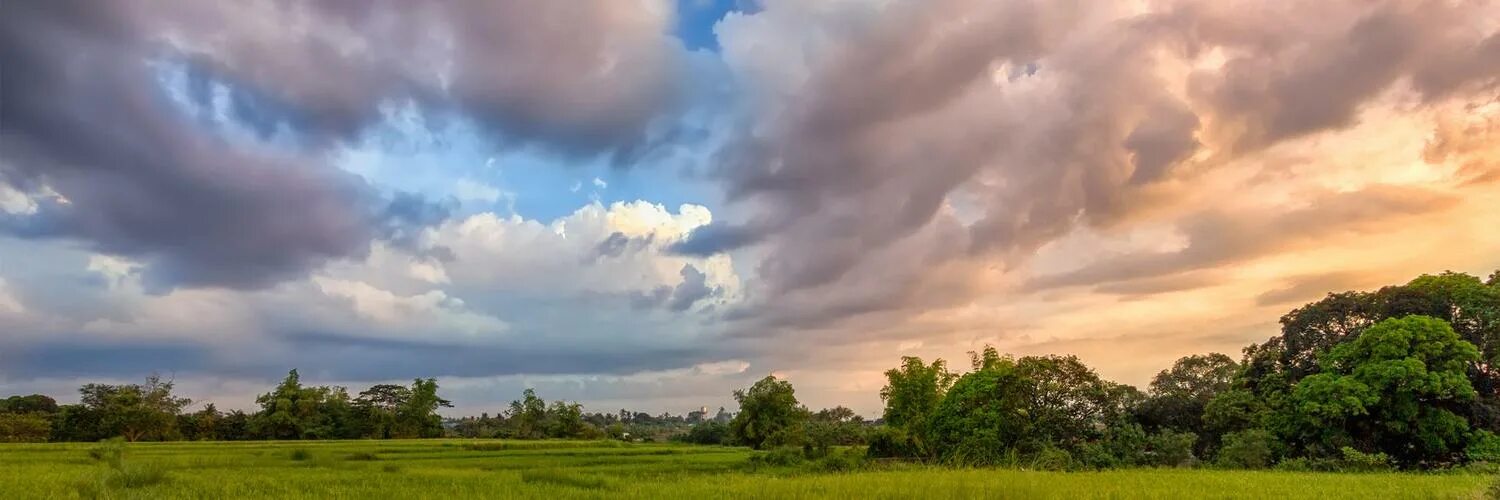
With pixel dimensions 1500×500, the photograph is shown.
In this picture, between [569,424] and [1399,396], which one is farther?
[569,424]

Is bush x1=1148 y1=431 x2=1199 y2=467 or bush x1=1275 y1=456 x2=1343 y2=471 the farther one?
bush x1=1148 y1=431 x2=1199 y2=467

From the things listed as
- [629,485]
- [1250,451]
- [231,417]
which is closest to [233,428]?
[231,417]

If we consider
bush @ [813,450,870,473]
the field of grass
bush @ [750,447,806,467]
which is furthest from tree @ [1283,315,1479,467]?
bush @ [750,447,806,467]

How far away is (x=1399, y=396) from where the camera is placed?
2559cm

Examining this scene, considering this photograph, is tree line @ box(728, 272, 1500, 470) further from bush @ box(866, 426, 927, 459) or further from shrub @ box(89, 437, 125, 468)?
shrub @ box(89, 437, 125, 468)

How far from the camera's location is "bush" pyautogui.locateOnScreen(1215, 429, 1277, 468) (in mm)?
27031

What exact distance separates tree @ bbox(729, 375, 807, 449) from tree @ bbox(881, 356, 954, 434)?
8.12 metres

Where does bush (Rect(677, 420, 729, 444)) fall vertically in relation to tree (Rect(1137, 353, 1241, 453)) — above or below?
below

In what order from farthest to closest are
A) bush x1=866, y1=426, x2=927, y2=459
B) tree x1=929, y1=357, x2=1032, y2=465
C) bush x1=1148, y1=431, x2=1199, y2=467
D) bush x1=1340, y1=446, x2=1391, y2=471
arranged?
bush x1=866, y1=426, x2=927, y2=459, tree x1=929, y1=357, x2=1032, y2=465, bush x1=1148, y1=431, x2=1199, y2=467, bush x1=1340, y1=446, x2=1391, y2=471

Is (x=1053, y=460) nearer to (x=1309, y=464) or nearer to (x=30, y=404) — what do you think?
(x=1309, y=464)

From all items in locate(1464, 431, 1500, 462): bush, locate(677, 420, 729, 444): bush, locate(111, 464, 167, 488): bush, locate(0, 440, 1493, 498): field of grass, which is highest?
locate(111, 464, 167, 488): bush

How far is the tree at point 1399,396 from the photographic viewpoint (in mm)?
24875

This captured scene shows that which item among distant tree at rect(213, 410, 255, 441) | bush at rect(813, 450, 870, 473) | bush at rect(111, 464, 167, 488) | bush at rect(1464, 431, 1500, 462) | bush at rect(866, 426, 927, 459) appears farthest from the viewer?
distant tree at rect(213, 410, 255, 441)

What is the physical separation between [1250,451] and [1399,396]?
16.1 feet
